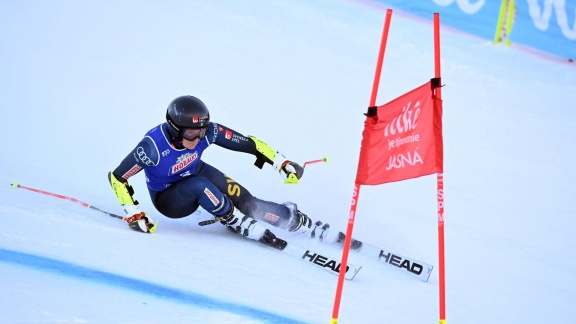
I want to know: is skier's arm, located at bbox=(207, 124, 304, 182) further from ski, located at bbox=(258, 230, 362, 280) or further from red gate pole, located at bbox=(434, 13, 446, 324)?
red gate pole, located at bbox=(434, 13, 446, 324)

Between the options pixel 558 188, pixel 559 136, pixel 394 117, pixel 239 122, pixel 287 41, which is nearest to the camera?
pixel 394 117

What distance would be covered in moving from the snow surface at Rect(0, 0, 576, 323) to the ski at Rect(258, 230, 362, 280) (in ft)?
0.31

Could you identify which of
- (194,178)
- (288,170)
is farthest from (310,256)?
(194,178)

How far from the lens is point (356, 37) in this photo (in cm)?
1131

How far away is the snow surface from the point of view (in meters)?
4.57

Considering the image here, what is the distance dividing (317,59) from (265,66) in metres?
0.85

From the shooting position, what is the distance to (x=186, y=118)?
17.7ft

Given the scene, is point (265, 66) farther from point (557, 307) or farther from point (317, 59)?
point (557, 307)

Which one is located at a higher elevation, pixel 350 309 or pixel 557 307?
pixel 557 307

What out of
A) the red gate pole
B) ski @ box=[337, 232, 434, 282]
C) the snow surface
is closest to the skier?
the snow surface

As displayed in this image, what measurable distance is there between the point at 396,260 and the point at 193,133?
175cm

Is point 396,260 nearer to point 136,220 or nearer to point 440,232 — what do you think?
point 440,232

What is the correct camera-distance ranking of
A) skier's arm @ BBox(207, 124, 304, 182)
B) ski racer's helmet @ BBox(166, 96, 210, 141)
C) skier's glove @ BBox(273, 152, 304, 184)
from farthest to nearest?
skier's glove @ BBox(273, 152, 304, 184) → skier's arm @ BBox(207, 124, 304, 182) → ski racer's helmet @ BBox(166, 96, 210, 141)

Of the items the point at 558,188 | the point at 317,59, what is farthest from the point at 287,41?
the point at 558,188
